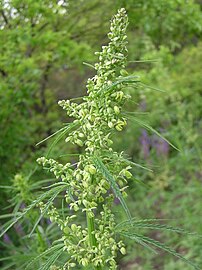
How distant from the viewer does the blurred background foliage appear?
15.9 feet

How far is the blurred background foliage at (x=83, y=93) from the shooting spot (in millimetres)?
4852

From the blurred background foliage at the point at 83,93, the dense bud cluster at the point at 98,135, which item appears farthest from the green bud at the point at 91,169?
the blurred background foliage at the point at 83,93

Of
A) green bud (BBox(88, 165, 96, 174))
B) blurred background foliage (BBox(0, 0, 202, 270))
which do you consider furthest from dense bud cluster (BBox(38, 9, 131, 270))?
blurred background foliage (BBox(0, 0, 202, 270))

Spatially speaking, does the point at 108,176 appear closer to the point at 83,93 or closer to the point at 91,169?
the point at 91,169

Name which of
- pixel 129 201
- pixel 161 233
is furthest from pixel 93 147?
pixel 129 201

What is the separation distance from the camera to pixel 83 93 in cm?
718

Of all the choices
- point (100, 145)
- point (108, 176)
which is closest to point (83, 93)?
point (100, 145)

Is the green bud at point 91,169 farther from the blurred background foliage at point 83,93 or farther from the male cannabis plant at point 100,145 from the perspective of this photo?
the blurred background foliage at point 83,93

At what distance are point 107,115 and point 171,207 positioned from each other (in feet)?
14.6

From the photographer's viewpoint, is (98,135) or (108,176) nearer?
(108,176)

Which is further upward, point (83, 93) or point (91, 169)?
point (91, 169)

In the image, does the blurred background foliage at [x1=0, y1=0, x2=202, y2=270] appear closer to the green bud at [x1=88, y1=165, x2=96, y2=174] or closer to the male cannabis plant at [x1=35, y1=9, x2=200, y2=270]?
the male cannabis plant at [x1=35, y1=9, x2=200, y2=270]

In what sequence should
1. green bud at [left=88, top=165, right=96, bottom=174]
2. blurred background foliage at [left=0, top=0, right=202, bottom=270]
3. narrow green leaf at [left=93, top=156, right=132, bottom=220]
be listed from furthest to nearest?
blurred background foliage at [left=0, top=0, right=202, bottom=270] → green bud at [left=88, top=165, right=96, bottom=174] → narrow green leaf at [left=93, top=156, right=132, bottom=220]

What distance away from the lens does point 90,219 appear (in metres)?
1.89
